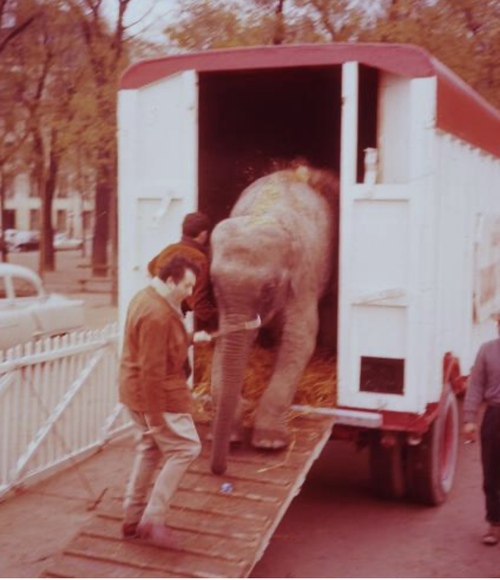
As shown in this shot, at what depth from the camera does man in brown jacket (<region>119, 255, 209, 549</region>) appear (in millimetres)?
4836

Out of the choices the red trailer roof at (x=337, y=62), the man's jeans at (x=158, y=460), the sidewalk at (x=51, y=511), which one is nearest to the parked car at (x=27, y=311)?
the sidewalk at (x=51, y=511)

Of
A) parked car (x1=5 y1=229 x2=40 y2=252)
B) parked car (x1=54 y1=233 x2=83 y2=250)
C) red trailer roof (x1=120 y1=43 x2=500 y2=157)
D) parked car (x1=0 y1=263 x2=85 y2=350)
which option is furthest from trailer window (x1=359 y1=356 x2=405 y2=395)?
parked car (x1=54 y1=233 x2=83 y2=250)

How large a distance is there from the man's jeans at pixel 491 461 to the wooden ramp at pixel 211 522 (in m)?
1.04

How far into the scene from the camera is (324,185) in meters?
7.50

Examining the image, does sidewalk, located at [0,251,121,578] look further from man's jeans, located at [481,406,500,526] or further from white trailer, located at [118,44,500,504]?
Result: man's jeans, located at [481,406,500,526]

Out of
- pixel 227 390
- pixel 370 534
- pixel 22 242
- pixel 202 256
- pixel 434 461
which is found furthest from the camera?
pixel 22 242

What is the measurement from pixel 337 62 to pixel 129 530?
328 centimetres

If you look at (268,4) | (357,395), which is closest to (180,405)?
(357,395)

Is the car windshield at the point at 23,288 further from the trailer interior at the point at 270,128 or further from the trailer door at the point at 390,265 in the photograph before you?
the trailer door at the point at 390,265

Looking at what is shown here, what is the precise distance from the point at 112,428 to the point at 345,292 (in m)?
3.39

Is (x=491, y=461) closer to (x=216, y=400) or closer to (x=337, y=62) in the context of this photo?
(x=216, y=400)

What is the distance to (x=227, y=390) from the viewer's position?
18.2 ft

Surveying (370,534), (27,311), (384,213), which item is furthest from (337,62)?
(27,311)

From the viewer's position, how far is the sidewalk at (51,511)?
5.69 meters
